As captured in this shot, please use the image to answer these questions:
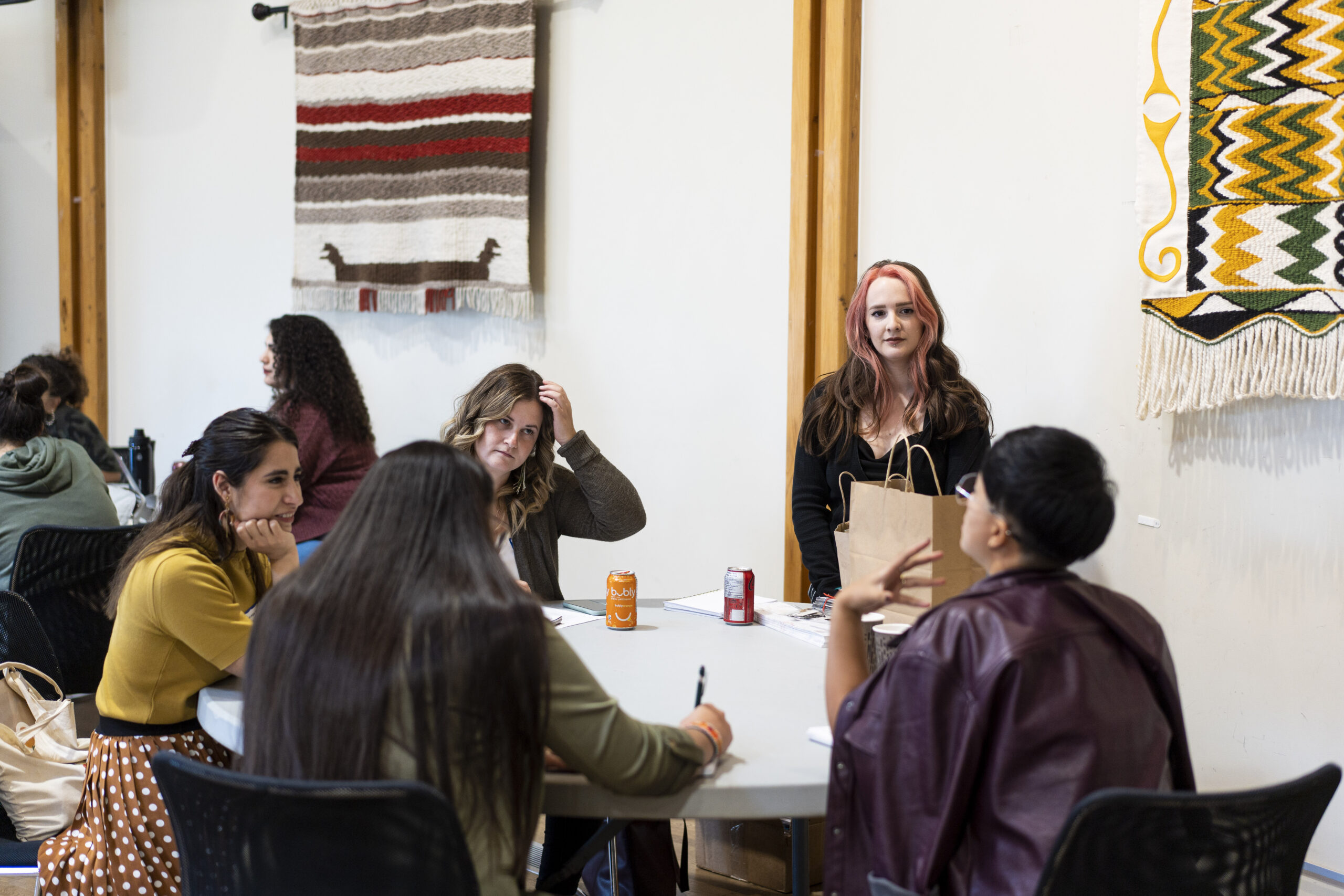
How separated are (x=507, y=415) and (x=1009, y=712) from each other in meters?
1.48

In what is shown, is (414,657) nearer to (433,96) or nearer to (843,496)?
(843,496)

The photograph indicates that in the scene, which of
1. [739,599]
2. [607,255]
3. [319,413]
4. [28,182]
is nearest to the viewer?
[739,599]

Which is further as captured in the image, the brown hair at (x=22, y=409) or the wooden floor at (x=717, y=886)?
the brown hair at (x=22, y=409)

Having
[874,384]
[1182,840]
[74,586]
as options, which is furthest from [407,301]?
[1182,840]

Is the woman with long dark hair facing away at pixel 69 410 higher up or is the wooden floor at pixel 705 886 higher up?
the woman with long dark hair facing away at pixel 69 410

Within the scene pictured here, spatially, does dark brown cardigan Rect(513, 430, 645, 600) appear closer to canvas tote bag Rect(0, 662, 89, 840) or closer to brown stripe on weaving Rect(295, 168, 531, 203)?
canvas tote bag Rect(0, 662, 89, 840)

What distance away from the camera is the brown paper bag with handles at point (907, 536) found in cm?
184

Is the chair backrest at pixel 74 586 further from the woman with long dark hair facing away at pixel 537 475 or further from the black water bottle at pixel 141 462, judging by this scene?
the black water bottle at pixel 141 462

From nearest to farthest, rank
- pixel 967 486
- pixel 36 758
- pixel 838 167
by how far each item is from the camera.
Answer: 1. pixel 967 486
2. pixel 36 758
3. pixel 838 167

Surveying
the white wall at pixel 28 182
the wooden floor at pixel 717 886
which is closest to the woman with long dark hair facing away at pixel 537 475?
the wooden floor at pixel 717 886

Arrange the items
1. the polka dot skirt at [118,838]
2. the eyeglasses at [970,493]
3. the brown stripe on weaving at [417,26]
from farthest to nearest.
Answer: the brown stripe on weaving at [417,26] < the polka dot skirt at [118,838] < the eyeglasses at [970,493]

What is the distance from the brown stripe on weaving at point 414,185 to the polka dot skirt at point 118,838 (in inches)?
99.7

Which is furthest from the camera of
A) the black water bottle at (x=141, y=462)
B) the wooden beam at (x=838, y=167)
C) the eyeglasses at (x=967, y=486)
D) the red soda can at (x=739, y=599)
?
the black water bottle at (x=141, y=462)

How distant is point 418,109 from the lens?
405cm
